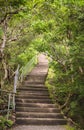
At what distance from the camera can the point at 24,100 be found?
11797mm

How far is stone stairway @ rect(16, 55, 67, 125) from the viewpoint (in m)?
9.98

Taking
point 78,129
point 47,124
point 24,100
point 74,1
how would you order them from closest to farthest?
1. point 74,1
2. point 78,129
3. point 47,124
4. point 24,100

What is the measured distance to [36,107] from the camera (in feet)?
37.0

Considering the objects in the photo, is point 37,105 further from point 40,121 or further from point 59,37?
point 59,37

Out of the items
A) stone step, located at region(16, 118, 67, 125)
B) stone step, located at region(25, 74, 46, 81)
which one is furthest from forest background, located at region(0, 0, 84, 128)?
stone step, located at region(25, 74, 46, 81)

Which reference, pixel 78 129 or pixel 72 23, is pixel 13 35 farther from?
pixel 78 129

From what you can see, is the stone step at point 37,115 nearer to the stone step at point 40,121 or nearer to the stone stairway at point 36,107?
the stone stairway at point 36,107

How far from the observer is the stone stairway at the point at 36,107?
998 centimetres

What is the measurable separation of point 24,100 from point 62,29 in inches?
165

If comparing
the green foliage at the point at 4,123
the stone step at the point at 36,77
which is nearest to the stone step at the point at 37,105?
the green foliage at the point at 4,123

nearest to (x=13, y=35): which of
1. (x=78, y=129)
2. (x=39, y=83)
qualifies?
(x=39, y=83)

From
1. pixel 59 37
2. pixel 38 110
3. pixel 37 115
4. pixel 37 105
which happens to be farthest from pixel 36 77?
pixel 59 37

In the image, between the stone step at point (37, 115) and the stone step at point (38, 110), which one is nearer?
the stone step at point (37, 115)

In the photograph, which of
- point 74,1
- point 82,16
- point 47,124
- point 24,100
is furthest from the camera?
point 24,100
